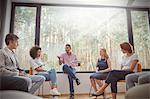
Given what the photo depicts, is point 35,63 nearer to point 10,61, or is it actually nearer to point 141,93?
point 10,61

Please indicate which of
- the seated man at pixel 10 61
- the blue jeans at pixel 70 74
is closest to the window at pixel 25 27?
the blue jeans at pixel 70 74

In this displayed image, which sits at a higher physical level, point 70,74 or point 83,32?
point 83,32

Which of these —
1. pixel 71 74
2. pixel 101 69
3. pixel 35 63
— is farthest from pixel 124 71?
pixel 35 63

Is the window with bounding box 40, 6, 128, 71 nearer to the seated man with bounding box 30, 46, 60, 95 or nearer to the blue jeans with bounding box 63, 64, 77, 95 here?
the blue jeans with bounding box 63, 64, 77, 95

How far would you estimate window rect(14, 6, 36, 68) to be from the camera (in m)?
2.28

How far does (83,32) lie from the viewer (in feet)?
7.81

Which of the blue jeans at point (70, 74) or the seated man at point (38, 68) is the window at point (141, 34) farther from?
the seated man at point (38, 68)

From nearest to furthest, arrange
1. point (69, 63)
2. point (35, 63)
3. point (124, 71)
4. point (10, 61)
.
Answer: point (10, 61)
point (124, 71)
point (35, 63)
point (69, 63)

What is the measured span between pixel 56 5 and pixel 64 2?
0.40 feet

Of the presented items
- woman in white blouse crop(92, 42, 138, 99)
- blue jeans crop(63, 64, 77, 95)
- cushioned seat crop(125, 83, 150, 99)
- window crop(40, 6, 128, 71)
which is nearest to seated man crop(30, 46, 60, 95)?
blue jeans crop(63, 64, 77, 95)

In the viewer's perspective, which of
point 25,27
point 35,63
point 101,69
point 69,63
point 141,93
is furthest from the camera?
point 25,27

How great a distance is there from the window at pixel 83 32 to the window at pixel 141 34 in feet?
0.45

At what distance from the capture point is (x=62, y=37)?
92.4 inches

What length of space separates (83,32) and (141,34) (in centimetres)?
78
